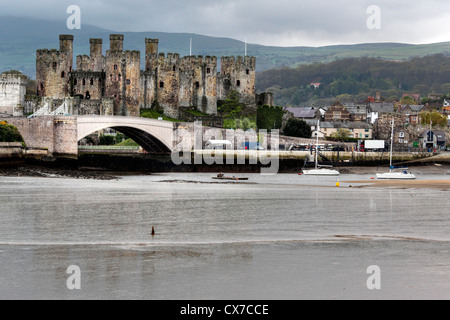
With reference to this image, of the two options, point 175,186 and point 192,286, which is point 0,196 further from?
point 192,286

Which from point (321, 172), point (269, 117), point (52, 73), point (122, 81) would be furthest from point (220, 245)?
point (269, 117)

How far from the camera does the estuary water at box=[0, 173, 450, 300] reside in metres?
14.7

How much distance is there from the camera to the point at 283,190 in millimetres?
40125

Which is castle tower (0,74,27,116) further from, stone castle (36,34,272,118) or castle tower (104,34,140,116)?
castle tower (104,34,140,116)

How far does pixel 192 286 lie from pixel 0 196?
18.7 metres

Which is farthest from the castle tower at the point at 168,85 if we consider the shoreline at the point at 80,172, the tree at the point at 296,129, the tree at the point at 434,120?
the tree at the point at 434,120

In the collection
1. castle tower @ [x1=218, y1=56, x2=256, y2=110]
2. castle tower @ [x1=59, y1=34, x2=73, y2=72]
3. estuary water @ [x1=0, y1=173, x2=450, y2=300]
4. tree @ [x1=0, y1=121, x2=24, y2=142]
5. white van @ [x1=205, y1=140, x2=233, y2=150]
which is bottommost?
estuary water @ [x1=0, y1=173, x2=450, y2=300]

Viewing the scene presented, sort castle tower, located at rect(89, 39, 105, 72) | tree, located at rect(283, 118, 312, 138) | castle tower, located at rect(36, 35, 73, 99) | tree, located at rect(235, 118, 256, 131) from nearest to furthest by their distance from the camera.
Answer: castle tower, located at rect(36, 35, 73, 99) < tree, located at rect(235, 118, 256, 131) < castle tower, located at rect(89, 39, 105, 72) < tree, located at rect(283, 118, 312, 138)

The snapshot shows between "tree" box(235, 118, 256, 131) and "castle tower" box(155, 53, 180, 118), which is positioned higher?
"castle tower" box(155, 53, 180, 118)

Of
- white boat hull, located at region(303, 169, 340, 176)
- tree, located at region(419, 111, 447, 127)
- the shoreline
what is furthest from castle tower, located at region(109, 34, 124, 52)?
tree, located at region(419, 111, 447, 127)

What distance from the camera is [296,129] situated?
83.5 meters

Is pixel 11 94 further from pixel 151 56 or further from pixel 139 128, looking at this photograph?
pixel 139 128

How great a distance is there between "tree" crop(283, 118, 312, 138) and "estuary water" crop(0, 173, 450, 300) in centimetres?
4771
